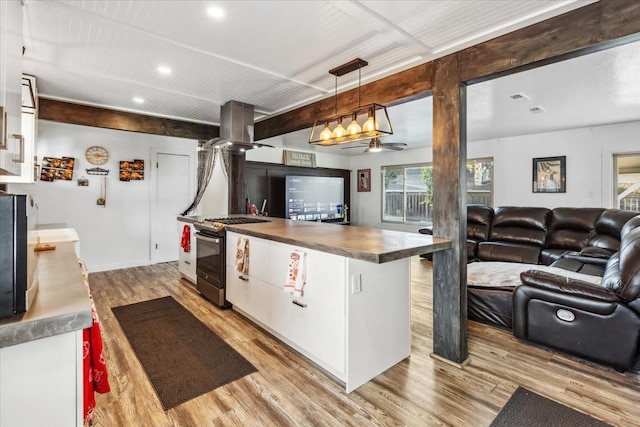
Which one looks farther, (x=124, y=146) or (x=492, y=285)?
(x=124, y=146)

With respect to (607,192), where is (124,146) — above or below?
above

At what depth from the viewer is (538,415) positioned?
1.87 m

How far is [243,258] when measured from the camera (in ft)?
10.3

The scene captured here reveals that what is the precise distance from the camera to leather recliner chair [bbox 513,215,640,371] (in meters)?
2.23

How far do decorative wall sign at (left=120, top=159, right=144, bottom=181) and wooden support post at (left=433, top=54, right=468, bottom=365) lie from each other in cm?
505

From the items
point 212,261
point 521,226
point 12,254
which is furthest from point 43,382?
point 521,226

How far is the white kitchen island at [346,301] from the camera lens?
2.06 m

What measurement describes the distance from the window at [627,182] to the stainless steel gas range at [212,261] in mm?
6323

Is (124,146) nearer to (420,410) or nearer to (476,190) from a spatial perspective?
(420,410)

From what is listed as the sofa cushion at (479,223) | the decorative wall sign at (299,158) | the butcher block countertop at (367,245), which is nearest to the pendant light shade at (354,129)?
the butcher block countertop at (367,245)

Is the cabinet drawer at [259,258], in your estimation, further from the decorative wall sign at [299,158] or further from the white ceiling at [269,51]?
the decorative wall sign at [299,158]

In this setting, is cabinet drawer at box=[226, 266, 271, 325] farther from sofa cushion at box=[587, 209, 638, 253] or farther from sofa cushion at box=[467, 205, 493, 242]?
sofa cushion at box=[587, 209, 638, 253]

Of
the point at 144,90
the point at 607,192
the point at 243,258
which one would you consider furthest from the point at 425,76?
the point at 607,192

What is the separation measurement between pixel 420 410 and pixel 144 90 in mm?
4333
